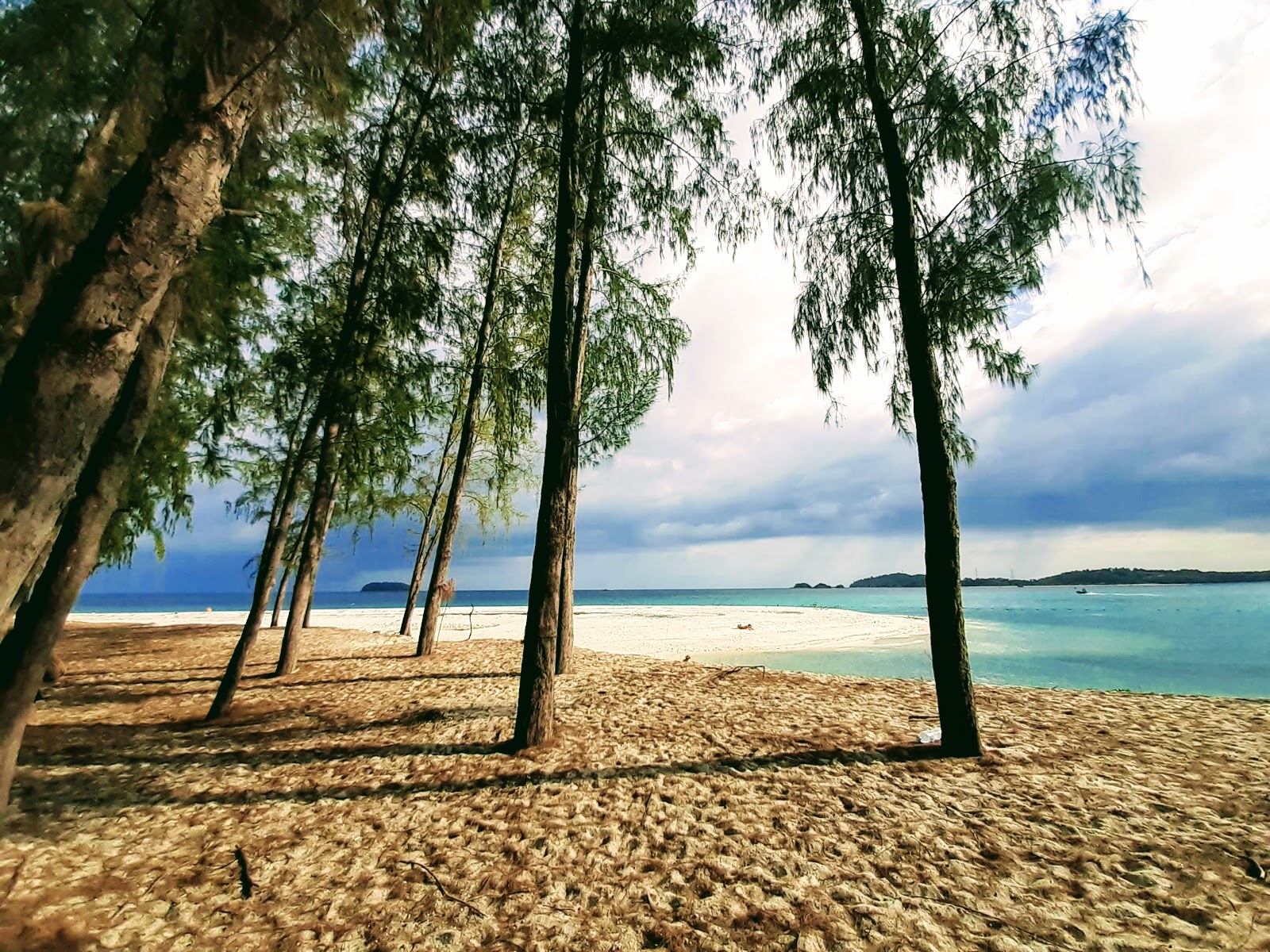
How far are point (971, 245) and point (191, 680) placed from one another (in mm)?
14261

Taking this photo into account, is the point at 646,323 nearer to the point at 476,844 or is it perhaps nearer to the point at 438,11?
the point at 438,11

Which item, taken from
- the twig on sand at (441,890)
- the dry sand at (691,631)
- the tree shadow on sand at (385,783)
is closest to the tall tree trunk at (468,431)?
the dry sand at (691,631)

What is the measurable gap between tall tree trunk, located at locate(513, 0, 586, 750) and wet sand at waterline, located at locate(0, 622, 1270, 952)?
59cm

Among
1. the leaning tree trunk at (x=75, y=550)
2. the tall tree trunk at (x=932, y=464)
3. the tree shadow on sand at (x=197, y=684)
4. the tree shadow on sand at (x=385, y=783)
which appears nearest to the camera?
the leaning tree trunk at (x=75, y=550)

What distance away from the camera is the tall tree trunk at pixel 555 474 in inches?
233

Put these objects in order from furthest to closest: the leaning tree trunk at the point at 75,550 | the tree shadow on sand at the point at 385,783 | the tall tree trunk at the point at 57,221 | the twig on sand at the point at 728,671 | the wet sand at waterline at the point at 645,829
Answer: the twig on sand at the point at 728,671 → the tree shadow on sand at the point at 385,783 → the leaning tree trunk at the point at 75,550 → the tall tree trunk at the point at 57,221 → the wet sand at waterline at the point at 645,829

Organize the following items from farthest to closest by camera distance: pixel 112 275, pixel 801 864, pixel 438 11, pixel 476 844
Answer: pixel 438 11 < pixel 476 844 < pixel 801 864 < pixel 112 275

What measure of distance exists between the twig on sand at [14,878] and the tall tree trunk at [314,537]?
5239mm

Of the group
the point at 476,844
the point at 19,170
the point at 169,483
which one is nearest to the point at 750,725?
the point at 476,844

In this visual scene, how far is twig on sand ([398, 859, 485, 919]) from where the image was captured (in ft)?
10.3

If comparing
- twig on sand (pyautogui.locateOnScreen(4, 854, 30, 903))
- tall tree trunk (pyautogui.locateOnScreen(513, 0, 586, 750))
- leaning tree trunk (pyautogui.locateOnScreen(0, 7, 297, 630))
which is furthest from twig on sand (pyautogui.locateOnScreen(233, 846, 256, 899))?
tall tree trunk (pyautogui.locateOnScreen(513, 0, 586, 750))

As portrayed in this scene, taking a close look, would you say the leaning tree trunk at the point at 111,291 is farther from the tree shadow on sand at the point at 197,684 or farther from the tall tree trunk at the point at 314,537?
the tree shadow on sand at the point at 197,684

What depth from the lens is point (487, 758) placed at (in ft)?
18.1

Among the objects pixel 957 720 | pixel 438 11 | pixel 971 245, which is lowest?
pixel 957 720
